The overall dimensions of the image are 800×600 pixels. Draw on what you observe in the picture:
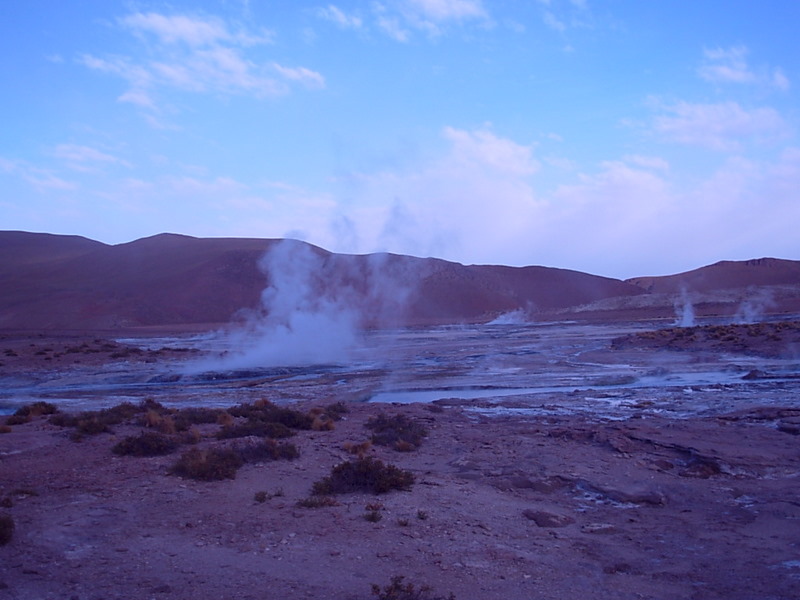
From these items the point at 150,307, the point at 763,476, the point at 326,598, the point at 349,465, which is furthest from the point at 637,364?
the point at 150,307

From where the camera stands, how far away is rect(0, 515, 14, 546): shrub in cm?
849

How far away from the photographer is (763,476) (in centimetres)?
1208

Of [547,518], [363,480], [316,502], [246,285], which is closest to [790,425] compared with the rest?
[547,518]

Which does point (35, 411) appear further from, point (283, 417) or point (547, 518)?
point (547, 518)

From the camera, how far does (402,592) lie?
22.5 feet

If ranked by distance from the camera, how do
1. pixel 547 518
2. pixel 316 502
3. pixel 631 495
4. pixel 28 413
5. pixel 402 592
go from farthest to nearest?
pixel 28 413
pixel 631 495
pixel 316 502
pixel 547 518
pixel 402 592

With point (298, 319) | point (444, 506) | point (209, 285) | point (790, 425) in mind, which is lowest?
point (444, 506)

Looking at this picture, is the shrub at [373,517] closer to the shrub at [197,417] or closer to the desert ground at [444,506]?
the desert ground at [444,506]

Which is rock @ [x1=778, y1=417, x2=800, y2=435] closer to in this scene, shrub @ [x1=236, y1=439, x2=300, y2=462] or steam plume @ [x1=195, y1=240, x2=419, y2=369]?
shrub @ [x1=236, y1=439, x2=300, y2=462]

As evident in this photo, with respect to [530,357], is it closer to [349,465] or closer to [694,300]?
[349,465]

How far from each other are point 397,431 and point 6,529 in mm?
8800

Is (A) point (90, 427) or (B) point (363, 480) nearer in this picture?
(B) point (363, 480)

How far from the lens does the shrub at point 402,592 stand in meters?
6.72

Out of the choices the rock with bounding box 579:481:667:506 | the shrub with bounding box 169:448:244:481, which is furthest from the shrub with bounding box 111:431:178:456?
the rock with bounding box 579:481:667:506
